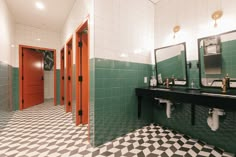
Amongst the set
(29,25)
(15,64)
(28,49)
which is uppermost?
(29,25)

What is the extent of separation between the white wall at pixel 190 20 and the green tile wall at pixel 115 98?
2.97 ft

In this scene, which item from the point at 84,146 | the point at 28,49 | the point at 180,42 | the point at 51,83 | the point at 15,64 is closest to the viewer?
the point at 84,146

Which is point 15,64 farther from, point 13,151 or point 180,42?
point 180,42

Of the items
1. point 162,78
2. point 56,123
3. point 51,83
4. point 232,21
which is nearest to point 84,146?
point 56,123

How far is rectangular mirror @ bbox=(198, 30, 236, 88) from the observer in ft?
5.65

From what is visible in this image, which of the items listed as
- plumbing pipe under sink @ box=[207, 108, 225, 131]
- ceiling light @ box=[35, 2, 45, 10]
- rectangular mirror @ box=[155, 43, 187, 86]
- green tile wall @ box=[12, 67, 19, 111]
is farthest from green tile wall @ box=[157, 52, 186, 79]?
green tile wall @ box=[12, 67, 19, 111]

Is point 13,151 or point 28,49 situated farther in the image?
point 28,49

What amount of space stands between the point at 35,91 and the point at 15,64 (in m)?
1.21

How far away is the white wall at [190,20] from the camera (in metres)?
1.79

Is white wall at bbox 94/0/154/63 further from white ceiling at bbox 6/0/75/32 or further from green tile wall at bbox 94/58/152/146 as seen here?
white ceiling at bbox 6/0/75/32

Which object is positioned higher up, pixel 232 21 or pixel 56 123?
pixel 232 21

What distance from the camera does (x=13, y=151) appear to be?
1728mm

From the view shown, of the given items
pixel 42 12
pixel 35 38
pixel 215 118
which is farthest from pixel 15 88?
pixel 215 118

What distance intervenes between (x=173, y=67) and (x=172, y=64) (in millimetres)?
68
